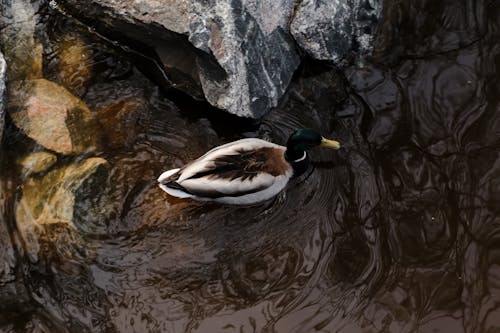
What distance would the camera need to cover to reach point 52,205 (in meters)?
4.72

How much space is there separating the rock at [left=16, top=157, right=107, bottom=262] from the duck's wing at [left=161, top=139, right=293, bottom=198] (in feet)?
1.99

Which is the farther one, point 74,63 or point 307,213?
point 74,63

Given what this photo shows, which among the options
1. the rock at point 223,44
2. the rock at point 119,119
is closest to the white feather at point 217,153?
the rock at point 223,44

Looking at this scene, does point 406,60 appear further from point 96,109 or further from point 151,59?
point 96,109

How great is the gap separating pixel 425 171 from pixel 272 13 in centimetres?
163

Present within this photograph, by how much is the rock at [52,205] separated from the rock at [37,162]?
0.21 feet

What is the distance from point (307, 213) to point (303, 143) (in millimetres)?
504

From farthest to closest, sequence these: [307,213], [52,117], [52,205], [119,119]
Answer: [119,119]
[52,117]
[307,213]
[52,205]

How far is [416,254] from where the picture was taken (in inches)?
183

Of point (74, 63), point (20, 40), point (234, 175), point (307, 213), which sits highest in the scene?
point (20, 40)

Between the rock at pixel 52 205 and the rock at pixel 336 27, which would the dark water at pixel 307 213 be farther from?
the rock at pixel 336 27

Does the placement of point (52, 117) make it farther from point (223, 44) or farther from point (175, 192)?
point (223, 44)

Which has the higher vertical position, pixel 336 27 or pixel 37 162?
pixel 336 27

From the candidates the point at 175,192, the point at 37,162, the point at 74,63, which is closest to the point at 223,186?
the point at 175,192
